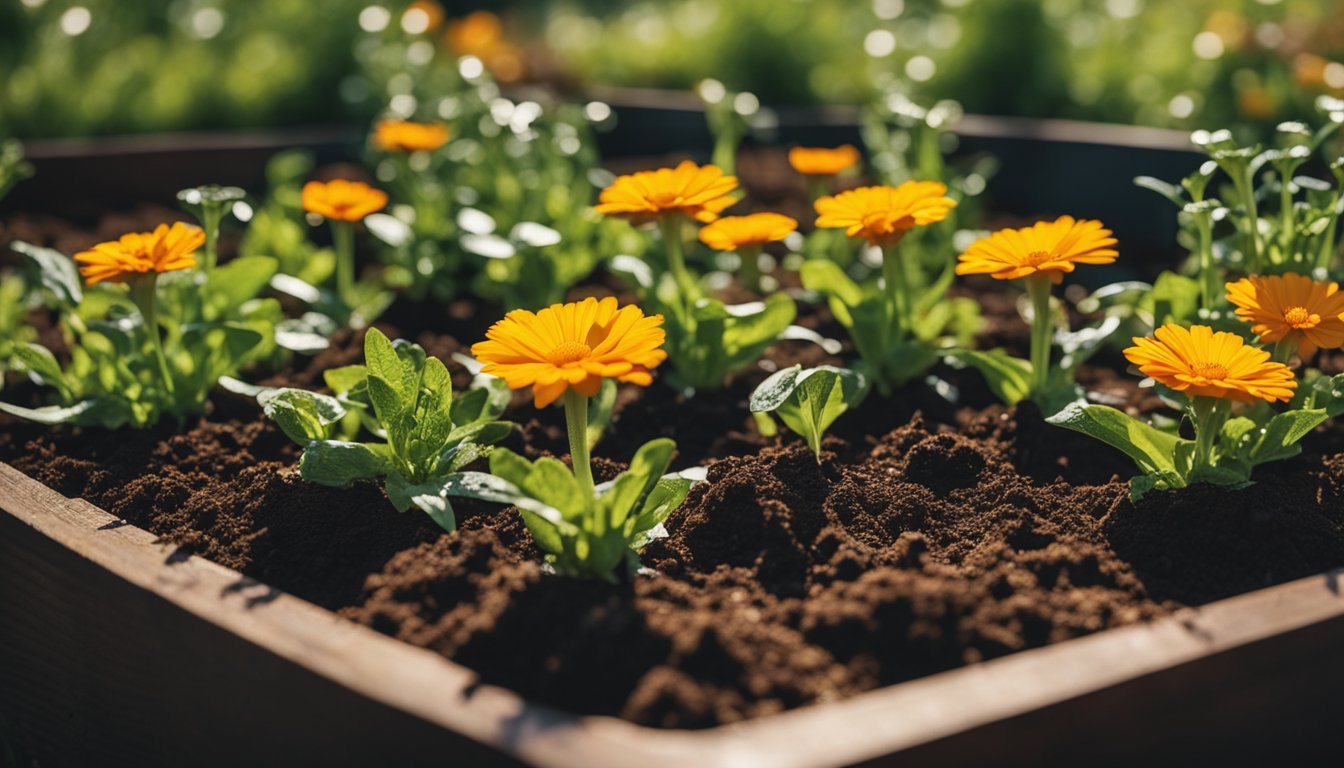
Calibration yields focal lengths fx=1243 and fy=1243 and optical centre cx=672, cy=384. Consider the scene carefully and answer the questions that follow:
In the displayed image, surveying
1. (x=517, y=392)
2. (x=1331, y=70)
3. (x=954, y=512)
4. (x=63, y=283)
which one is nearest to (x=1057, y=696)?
(x=954, y=512)

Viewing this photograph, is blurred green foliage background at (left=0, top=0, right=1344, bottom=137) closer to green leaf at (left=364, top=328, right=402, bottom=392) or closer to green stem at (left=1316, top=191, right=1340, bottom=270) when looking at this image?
green stem at (left=1316, top=191, right=1340, bottom=270)

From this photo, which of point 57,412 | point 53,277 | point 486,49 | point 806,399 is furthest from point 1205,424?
point 486,49

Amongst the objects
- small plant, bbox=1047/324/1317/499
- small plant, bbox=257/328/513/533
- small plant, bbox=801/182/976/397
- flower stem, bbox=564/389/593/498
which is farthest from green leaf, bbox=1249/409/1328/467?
small plant, bbox=257/328/513/533

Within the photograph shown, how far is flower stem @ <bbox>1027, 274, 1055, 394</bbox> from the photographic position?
210cm

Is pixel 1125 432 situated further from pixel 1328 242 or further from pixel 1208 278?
pixel 1328 242

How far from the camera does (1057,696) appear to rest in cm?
139

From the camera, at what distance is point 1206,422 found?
1875 millimetres

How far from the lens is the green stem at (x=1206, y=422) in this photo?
183cm

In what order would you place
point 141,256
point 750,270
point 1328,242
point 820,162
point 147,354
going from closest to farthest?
point 141,256, point 1328,242, point 147,354, point 750,270, point 820,162

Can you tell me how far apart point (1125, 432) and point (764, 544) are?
601 mm

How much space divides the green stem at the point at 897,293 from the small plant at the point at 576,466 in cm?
73

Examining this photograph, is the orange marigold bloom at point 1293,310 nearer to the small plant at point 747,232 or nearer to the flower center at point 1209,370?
the flower center at point 1209,370

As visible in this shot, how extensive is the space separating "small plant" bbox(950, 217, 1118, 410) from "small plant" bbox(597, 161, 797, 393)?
1.24ft

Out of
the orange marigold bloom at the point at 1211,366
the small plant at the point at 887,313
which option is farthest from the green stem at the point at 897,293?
the orange marigold bloom at the point at 1211,366
